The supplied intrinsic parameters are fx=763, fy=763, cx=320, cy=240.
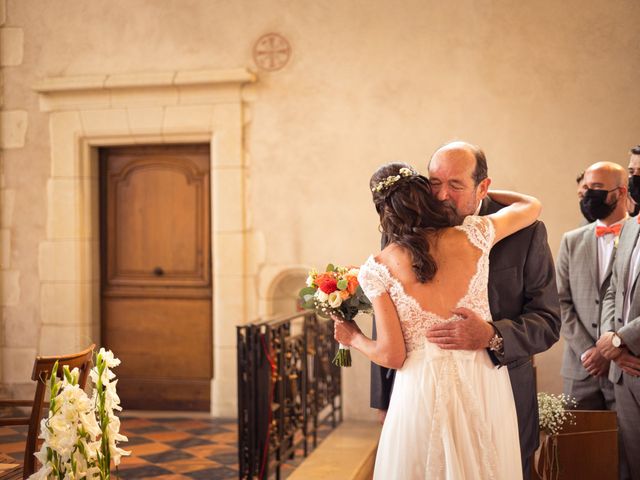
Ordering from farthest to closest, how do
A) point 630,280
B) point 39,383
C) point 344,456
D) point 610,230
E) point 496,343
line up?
point 344,456, point 610,230, point 630,280, point 39,383, point 496,343

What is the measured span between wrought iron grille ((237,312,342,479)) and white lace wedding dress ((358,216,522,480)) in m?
1.88

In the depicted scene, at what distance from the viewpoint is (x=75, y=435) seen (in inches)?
86.5

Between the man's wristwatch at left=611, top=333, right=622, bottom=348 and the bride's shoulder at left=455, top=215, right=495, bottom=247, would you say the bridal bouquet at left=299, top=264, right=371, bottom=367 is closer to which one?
the bride's shoulder at left=455, top=215, right=495, bottom=247

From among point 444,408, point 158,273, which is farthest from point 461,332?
point 158,273

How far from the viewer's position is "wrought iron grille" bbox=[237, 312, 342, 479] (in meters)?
4.32

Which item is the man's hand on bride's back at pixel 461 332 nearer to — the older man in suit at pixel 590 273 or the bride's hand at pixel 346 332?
the bride's hand at pixel 346 332

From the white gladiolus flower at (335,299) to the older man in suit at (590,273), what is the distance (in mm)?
1780

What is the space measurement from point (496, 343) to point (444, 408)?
282 mm

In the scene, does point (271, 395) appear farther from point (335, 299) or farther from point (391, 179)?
point (391, 179)

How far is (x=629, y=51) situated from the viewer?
19.6 ft

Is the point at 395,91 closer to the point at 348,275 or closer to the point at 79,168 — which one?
the point at 79,168

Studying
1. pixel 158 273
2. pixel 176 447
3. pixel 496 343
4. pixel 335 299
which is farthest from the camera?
pixel 158 273

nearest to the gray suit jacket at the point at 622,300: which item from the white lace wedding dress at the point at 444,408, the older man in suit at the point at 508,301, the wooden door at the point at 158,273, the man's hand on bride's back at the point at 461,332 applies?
the older man in suit at the point at 508,301

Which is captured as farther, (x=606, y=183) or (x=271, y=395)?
(x=271, y=395)
